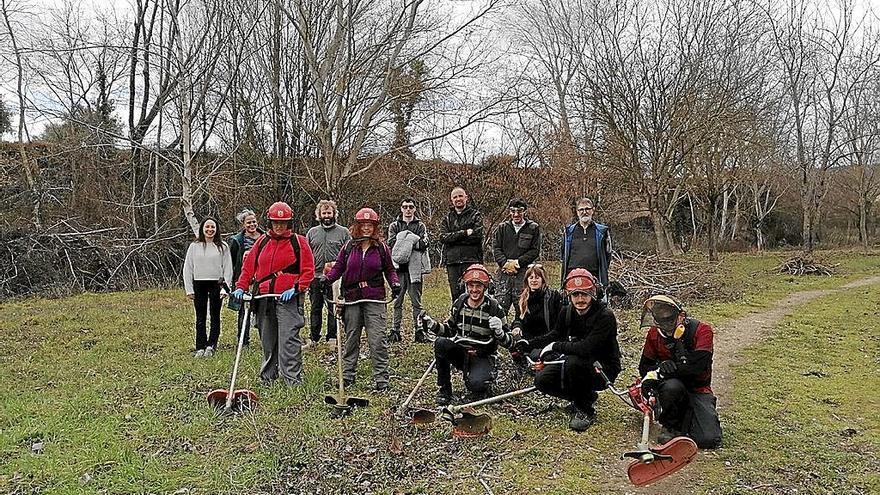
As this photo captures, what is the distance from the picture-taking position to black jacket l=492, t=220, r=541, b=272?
23.7 ft

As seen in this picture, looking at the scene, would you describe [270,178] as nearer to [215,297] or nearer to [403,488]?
[215,297]

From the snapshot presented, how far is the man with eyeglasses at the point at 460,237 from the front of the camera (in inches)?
301

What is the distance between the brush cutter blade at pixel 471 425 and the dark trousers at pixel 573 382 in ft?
1.98

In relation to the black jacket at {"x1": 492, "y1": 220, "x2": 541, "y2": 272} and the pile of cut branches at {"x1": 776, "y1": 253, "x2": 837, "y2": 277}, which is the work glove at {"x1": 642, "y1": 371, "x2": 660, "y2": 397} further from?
the pile of cut branches at {"x1": 776, "y1": 253, "x2": 837, "y2": 277}

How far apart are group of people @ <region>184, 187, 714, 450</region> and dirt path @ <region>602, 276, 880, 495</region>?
0.64 metres

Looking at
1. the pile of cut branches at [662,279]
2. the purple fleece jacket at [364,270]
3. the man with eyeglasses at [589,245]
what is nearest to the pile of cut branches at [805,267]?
the pile of cut branches at [662,279]

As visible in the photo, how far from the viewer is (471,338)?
19.2 ft

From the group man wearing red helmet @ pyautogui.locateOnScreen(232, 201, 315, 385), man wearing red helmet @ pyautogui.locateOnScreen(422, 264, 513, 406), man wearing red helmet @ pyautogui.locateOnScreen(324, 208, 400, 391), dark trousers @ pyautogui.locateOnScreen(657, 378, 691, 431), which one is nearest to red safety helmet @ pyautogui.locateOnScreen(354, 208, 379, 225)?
man wearing red helmet @ pyautogui.locateOnScreen(324, 208, 400, 391)

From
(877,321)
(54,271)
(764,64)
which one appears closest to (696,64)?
(764,64)

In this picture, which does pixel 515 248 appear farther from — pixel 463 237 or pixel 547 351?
pixel 547 351

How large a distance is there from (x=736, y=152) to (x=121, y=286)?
1712 cm

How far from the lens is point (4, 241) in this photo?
55.6ft

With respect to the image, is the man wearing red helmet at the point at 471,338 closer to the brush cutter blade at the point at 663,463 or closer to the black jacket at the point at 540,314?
the black jacket at the point at 540,314

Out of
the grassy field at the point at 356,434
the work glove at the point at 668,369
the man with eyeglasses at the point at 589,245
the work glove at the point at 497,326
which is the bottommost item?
the grassy field at the point at 356,434
